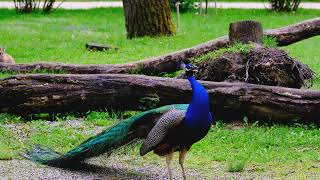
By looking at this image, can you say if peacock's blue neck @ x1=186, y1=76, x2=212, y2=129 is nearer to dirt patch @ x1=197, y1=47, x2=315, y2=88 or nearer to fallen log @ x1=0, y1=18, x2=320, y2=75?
dirt patch @ x1=197, y1=47, x2=315, y2=88

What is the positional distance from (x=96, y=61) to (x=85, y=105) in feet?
13.6

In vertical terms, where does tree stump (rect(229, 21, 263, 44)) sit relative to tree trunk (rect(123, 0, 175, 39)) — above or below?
above

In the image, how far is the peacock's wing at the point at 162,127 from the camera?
607 centimetres

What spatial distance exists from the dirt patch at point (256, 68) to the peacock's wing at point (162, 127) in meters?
3.07

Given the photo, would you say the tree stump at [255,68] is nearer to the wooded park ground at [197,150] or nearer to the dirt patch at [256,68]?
the dirt patch at [256,68]

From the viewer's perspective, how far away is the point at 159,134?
20.1 feet

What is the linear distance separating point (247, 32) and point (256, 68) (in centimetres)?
96

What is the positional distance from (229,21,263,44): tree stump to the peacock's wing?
399 centimetres

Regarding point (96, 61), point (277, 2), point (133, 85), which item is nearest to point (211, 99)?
point (133, 85)

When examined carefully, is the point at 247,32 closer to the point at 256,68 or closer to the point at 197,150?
the point at 256,68

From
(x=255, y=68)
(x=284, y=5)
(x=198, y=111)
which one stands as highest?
(x=198, y=111)

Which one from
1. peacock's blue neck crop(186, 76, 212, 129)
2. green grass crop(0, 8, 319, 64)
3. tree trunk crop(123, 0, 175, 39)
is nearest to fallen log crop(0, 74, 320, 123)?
peacock's blue neck crop(186, 76, 212, 129)

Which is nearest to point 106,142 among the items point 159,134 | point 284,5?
point 159,134

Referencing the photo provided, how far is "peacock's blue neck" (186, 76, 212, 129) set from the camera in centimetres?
590
